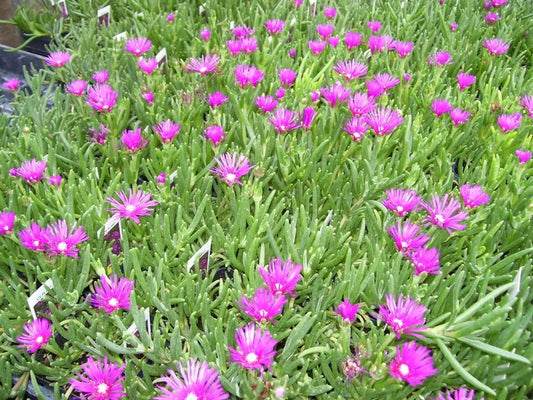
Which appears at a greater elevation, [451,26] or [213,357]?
[451,26]

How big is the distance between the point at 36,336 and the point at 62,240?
0.14 m

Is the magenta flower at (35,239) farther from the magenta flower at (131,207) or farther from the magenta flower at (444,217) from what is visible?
the magenta flower at (444,217)

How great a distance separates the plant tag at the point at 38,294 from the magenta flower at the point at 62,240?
44 millimetres

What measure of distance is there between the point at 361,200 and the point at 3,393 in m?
0.62

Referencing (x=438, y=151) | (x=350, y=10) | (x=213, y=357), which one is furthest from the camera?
(x=350, y=10)

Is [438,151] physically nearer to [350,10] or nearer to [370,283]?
[370,283]

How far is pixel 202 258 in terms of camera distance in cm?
84

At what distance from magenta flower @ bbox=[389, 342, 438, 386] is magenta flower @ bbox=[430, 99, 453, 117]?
61 centimetres

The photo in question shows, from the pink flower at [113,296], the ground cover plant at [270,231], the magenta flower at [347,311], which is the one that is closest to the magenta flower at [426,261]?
the ground cover plant at [270,231]

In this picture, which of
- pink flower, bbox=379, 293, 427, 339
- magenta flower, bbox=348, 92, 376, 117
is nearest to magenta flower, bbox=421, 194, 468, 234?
pink flower, bbox=379, 293, 427, 339

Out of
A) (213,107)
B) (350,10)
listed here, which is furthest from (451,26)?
(213,107)

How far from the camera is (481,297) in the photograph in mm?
734

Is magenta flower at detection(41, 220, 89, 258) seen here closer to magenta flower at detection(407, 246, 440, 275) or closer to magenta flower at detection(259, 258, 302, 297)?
magenta flower at detection(259, 258, 302, 297)

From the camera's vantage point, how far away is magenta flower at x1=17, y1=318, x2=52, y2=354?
71 centimetres
